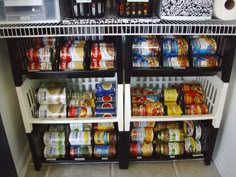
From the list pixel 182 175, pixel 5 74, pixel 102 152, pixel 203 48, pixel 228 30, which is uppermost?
pixel 228 30

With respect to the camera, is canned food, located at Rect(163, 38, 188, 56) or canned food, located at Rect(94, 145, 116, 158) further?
canned food, located at Rect(94, 145, 116, 158)

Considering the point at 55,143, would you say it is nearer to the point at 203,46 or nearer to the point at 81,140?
the point at 81,140

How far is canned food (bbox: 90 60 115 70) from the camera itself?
1127 mm

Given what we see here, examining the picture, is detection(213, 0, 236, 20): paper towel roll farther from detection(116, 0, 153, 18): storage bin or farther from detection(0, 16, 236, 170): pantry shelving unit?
detection(116, 0, 153, 18): storage bin

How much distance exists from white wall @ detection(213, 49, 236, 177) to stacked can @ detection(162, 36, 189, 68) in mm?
284

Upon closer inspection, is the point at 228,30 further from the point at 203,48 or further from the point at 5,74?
the point at 5,74

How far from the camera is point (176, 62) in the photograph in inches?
44.9

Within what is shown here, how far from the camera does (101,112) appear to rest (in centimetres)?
127

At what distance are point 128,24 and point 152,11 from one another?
0.47 ft

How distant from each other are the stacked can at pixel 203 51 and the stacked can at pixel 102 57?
369 mm

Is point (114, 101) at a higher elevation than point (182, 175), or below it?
higher

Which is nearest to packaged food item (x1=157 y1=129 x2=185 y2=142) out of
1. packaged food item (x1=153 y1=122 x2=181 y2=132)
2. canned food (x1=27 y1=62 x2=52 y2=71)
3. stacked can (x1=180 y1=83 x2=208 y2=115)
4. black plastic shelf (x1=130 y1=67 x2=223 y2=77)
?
packaged food item (x1=153 y1=122 x2=181 y2=132)

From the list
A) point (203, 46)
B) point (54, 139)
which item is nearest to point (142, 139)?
point (54, 139)

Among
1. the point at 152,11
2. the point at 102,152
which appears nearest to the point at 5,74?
the point at 102,152
